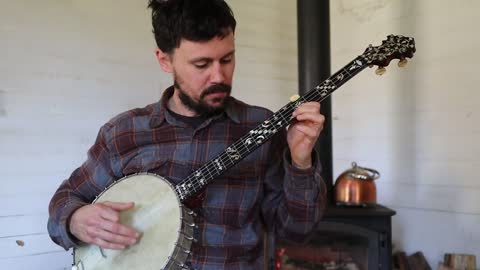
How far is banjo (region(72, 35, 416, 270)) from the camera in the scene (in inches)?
46.1

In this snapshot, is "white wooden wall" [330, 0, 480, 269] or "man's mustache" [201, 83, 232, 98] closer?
"man's mustache" [201, 83, 232, 98]

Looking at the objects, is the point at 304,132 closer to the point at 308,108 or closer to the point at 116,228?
the point at 308,108

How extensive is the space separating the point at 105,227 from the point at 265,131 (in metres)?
0.44

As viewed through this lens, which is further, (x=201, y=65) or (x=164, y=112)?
(x=164, y=112)

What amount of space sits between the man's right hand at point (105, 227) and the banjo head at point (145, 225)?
3cm

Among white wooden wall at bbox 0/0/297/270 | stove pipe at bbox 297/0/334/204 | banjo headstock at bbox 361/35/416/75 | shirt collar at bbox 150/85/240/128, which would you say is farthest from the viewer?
stove pipe at bbox 297/0/334/204

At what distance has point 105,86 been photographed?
2180mm

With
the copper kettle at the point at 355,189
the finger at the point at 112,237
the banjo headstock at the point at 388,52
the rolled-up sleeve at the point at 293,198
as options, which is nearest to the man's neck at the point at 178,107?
the rolled-up sleeve at the point at 293,198

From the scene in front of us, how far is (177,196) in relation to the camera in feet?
3.98

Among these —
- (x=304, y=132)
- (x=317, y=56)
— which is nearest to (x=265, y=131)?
(x=304, y=132)

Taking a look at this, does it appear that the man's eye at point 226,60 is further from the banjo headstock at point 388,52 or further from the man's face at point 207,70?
the banjo headstock at point 388,52

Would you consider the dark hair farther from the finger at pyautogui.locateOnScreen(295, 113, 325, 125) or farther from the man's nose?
the finger at pyautogui.locateOnScreen(295, 113, 325, 125)

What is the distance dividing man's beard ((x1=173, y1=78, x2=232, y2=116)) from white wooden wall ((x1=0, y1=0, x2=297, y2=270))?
36.7 inches

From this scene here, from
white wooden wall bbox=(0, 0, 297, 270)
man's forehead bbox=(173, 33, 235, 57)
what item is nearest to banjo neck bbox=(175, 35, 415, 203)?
man's forehead bbox=(173, 33, 235, 57)
